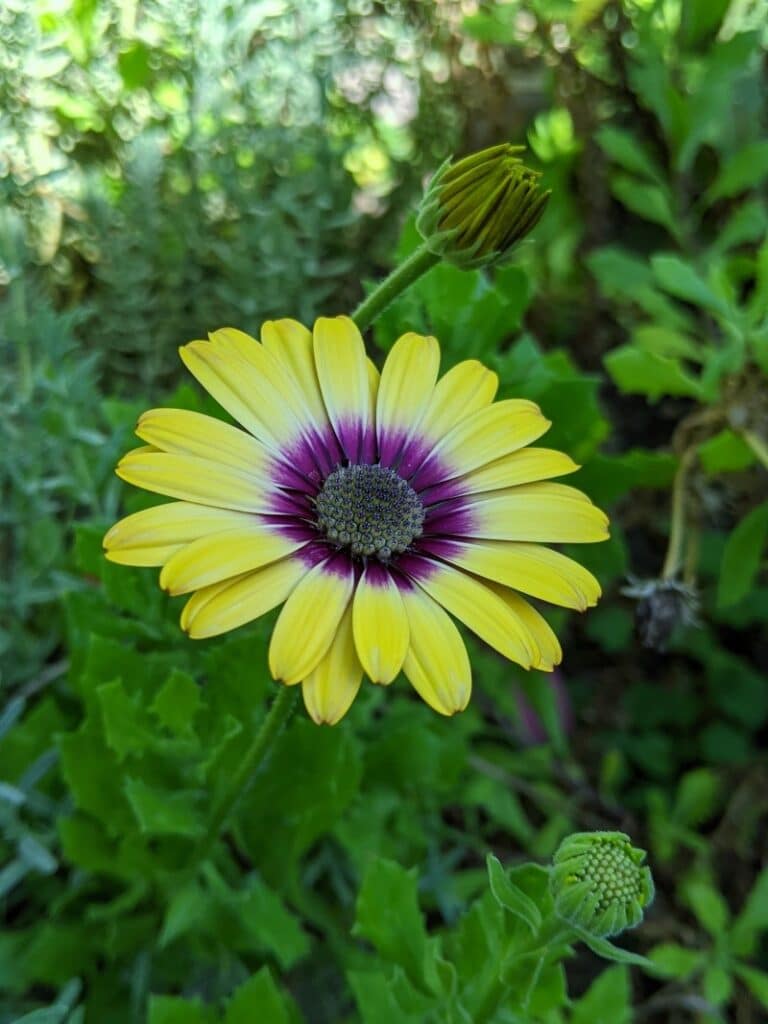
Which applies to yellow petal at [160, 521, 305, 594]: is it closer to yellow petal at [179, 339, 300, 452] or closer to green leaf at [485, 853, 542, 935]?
yellow petal at [179, 339, 300, 452]

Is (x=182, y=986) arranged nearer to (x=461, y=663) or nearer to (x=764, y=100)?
(x=461, y=663)

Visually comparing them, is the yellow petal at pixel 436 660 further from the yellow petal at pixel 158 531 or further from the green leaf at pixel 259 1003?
the green leaf at pixel 259 1003

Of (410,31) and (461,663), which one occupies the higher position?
(410,31)

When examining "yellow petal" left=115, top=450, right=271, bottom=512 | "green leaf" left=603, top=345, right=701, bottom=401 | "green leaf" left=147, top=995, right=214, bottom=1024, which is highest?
"green leaf" left=603, top=345, right=701, bottom=401

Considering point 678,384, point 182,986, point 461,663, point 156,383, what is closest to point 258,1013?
point 182,986

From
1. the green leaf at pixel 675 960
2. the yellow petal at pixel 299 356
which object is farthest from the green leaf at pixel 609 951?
the green leaf at pixel 675 960

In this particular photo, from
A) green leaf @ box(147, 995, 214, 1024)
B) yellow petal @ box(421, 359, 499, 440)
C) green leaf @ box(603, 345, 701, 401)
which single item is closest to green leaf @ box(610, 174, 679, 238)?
green leaf @ box(603, 345, 701, 401)
